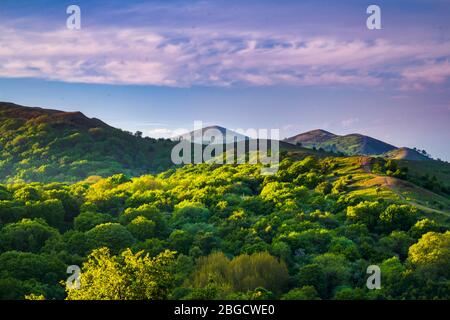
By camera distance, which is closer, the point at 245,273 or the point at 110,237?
the point at 245,273

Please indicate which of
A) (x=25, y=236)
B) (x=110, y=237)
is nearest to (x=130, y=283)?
(x=110, y=237)

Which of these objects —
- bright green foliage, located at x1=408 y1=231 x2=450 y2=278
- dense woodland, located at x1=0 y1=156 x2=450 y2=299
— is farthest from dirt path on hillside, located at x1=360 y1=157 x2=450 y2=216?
bright green foliage, located at x1=408 y1=231 x2=450 y2=278

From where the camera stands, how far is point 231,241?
88062mm

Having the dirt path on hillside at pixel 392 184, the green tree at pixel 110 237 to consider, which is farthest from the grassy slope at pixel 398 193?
the green tree at pixel 110 237

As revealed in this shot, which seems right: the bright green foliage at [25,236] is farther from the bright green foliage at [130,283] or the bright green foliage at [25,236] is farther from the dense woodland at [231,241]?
the bright green foliage at [130,283]

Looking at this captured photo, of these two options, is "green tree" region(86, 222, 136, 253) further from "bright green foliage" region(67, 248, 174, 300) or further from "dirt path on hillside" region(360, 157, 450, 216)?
"dirt path on hillside" region(360, 157, 450, 216)

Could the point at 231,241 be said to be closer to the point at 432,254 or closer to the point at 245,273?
the point at 245,273

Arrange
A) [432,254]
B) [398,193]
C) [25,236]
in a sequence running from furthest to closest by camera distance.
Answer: [398,193] → [25,236] → [432,254]

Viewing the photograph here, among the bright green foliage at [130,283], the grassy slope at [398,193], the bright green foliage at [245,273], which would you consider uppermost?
the grassy slope at [398,193]

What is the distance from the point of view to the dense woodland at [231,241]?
62156 millimetres

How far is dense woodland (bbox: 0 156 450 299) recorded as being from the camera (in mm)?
62156

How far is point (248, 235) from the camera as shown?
289ft

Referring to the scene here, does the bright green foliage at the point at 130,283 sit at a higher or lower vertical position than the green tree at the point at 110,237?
higher
